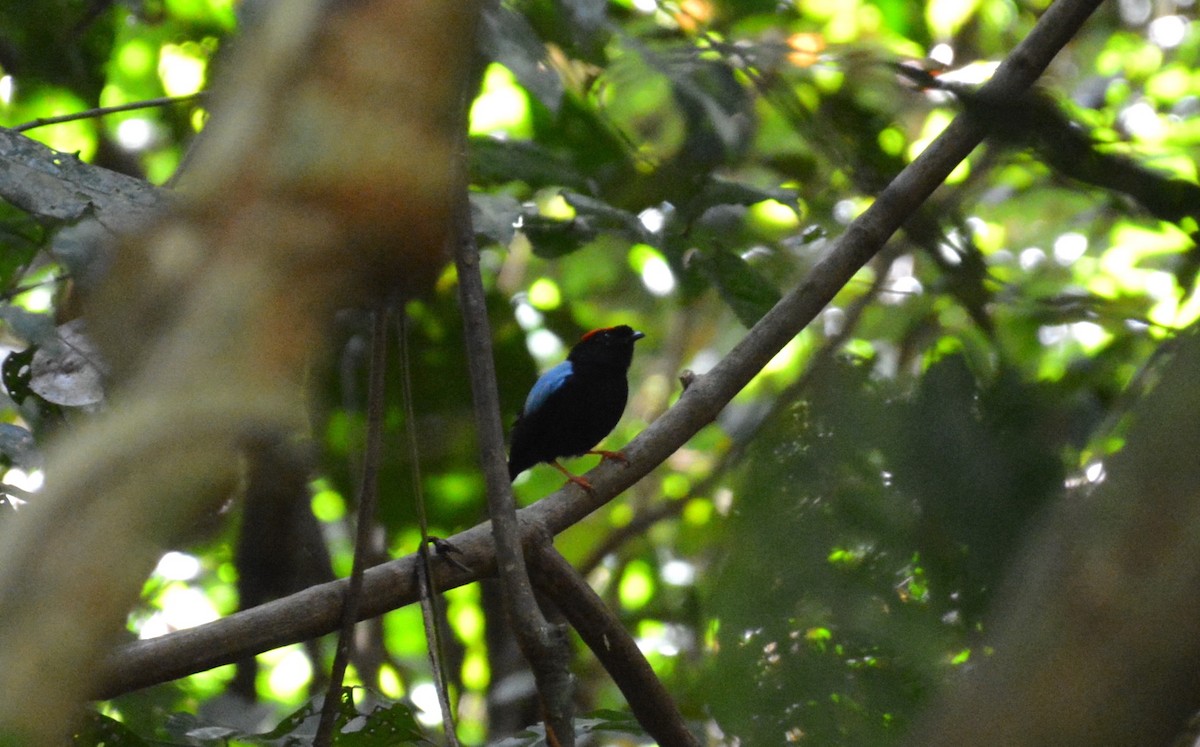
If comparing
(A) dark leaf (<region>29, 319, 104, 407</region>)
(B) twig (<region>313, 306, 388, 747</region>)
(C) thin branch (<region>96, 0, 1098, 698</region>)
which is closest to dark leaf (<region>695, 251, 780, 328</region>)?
(C) thin branch (<region>96, 0, 1098, 698</region>)

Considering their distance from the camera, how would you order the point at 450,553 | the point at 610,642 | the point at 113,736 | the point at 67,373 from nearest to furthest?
the point at 113,736, the point at 67,373, the point at 450,553, the point at 610,642

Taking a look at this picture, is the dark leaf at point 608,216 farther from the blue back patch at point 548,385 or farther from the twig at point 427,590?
the blue back patch at point 548,385

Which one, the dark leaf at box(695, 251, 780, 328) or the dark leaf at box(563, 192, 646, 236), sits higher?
the dark leaf at box(563, 192, 646, 236)

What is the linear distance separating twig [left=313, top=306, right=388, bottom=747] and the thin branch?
0.08m

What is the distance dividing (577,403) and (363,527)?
2.44m

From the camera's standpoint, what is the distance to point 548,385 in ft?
14.9

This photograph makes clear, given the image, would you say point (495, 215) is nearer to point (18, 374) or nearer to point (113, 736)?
point (18, 374)

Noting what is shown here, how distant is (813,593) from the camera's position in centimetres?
150

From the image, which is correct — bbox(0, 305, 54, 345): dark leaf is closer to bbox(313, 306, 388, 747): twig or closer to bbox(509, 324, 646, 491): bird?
bbox(313, 306, 388, 747): twig

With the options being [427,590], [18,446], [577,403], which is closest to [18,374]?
[18,446]

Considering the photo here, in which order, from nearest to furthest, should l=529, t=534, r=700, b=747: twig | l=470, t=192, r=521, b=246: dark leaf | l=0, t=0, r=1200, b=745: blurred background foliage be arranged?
l=0, t=0, r=1200, b=745: blurred background foliage, l=529, t=534, r=700, b=747: twig, l=470, t=192, r=521, b=246: dark leaf

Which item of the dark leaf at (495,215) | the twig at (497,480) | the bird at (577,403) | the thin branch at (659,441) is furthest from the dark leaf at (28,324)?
the bird at (577,403)

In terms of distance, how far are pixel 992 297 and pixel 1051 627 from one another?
1.63 metres

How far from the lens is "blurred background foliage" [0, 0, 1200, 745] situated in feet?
5.08
